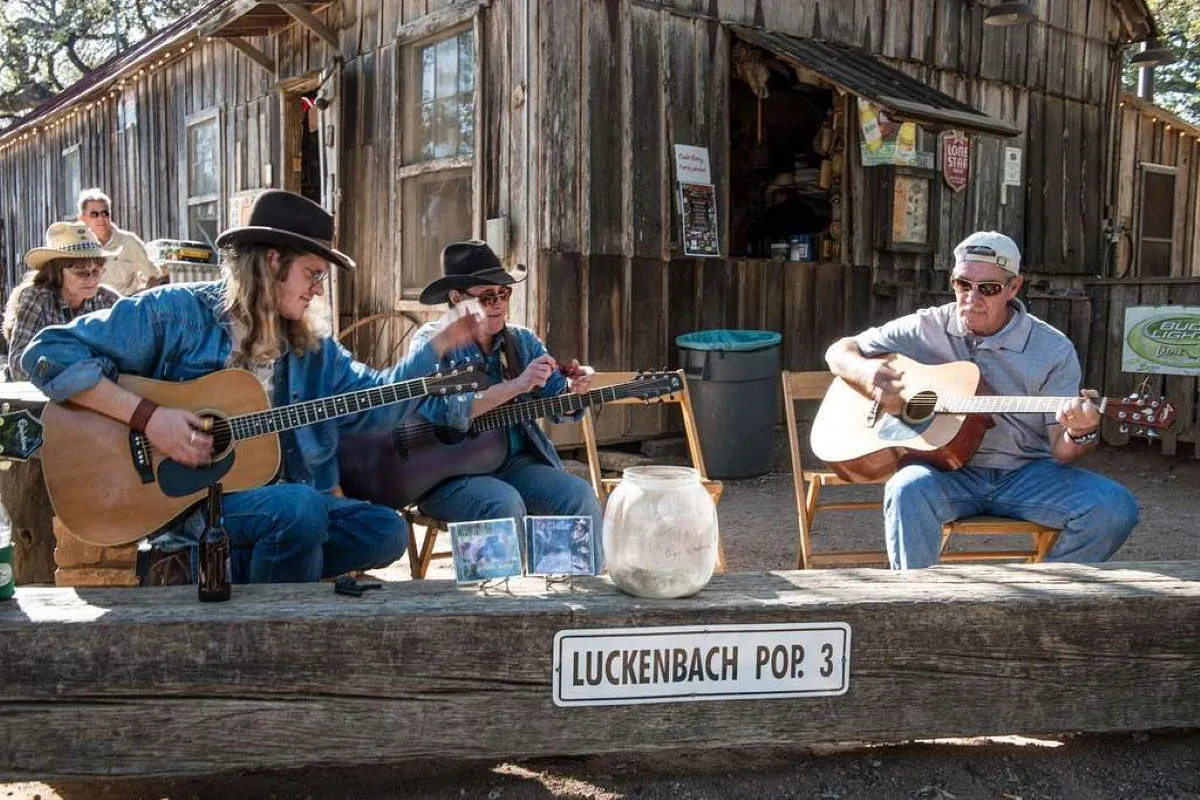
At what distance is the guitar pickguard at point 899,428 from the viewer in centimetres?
359

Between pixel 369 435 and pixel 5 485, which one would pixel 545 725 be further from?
pixel 5 485

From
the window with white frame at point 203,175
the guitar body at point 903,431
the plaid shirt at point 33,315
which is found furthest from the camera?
the window with white frame at point 203,175

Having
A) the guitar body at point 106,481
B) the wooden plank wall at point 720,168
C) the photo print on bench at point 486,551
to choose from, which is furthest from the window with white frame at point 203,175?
the photo print on bench at point 486,551

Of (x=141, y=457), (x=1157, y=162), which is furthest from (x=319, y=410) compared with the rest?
(x=1157, y=162)

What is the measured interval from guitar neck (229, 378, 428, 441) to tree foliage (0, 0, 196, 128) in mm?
21755

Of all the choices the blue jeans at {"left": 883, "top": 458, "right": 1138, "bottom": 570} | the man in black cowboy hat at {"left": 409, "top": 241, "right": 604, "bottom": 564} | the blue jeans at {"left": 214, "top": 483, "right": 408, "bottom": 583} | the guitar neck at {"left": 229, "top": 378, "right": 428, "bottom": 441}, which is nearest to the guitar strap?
the man in black cowboy hat at {"left": 409, "top": 241, "right": 604, "bottom": 564}

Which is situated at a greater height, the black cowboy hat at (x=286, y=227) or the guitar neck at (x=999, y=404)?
the black cowboy hat at (x=286, y=227)

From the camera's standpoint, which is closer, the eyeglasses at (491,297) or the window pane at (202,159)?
the eyeglasses at (491,297)

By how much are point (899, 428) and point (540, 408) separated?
1.30m

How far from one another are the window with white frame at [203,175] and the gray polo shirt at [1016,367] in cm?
875

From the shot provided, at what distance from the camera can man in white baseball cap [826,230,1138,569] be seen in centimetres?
335

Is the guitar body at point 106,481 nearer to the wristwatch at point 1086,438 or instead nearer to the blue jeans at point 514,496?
the blue jeans at point 514,496

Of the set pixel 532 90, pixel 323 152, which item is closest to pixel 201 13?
pixel 323 152

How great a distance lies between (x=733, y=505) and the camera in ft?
21.1
